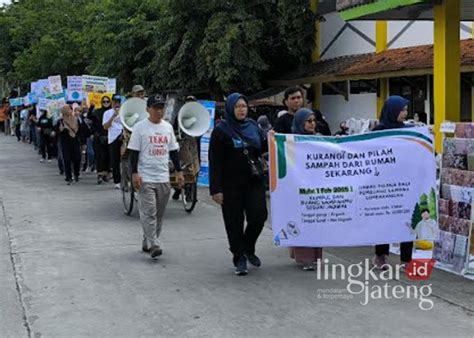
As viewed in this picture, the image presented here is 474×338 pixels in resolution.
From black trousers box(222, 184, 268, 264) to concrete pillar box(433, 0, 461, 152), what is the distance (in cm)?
300

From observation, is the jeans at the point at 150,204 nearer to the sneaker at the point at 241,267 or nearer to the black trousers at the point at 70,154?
the sneaker at the point at 241,267

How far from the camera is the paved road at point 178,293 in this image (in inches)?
224

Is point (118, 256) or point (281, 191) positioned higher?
point (281, 191)

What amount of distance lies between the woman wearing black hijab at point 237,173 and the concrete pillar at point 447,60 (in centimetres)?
302

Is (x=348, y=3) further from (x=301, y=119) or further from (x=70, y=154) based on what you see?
(x=70, y=154)

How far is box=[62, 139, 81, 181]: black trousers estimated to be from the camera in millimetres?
15984

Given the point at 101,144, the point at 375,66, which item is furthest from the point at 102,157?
the point at 375,66

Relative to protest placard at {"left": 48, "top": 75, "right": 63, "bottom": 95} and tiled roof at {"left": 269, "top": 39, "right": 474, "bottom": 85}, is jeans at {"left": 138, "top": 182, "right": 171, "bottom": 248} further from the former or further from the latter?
protest placard at {"left": 48, "top": 75, "right": 63, "bottom": 95}

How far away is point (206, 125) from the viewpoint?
11164 mm

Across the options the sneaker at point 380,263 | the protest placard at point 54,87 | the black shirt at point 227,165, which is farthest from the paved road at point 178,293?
the protest placard at point 54,87

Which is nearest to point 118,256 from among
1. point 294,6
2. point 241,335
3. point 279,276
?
point 279,276

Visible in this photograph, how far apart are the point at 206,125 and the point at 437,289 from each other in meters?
5.33

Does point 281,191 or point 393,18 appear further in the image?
point 393,18

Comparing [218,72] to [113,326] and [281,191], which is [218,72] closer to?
[281,191]
